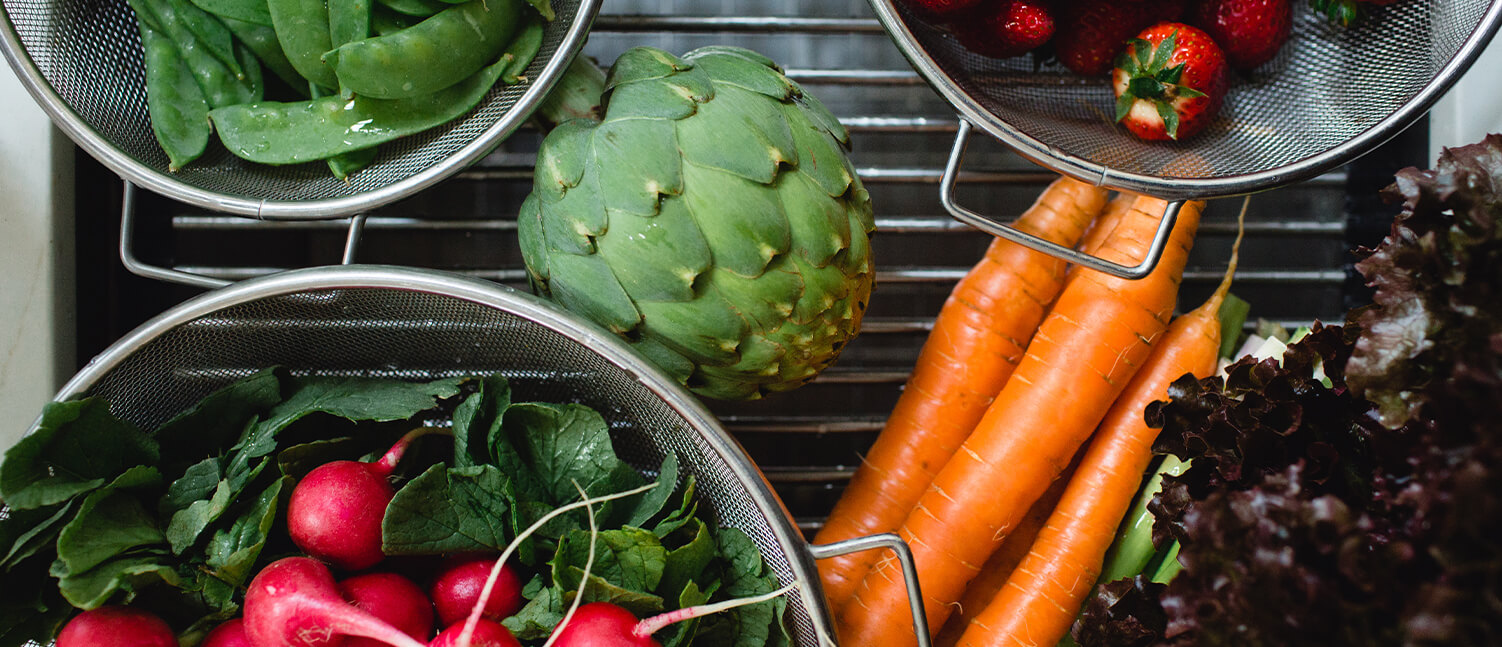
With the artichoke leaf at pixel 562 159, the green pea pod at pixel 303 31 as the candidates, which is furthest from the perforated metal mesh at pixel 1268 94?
the green pea pod at pixel 303 31

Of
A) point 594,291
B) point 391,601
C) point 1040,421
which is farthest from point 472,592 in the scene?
point 1040,421

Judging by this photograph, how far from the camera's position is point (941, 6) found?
0.88 meters

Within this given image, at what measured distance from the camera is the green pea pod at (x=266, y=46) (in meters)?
0.82

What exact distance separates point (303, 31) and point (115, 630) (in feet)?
1.84

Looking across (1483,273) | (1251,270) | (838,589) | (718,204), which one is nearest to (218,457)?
(718,204)

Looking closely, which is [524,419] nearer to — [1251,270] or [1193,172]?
[1193,172]

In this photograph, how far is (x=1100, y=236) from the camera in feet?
3.46

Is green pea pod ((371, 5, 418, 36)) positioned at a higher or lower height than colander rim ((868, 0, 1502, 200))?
higher

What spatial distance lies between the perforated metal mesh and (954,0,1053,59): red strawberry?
23 millimetres

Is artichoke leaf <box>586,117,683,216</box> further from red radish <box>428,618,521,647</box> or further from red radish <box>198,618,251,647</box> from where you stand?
red radish <box>198,618,251,647</box>

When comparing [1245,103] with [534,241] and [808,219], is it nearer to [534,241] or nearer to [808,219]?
[808,219]

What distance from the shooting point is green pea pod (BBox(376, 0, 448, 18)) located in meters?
0.79

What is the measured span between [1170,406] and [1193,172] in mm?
258

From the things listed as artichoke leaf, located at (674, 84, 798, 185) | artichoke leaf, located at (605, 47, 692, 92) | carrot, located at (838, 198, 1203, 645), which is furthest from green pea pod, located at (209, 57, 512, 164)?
carrot, located at (838, 198, 1203, 645)
